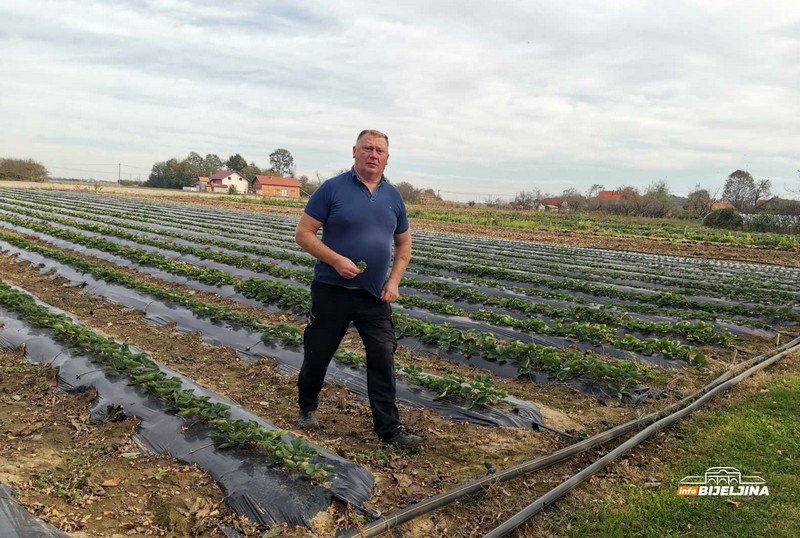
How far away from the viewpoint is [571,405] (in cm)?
553

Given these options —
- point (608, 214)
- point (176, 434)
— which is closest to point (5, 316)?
point (176, 434)

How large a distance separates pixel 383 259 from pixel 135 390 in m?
2.68

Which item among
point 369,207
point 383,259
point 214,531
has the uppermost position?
point 369,207

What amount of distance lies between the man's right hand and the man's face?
68cm

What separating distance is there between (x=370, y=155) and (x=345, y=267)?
86cm

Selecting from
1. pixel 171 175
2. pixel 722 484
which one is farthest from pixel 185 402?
pixel 171 175

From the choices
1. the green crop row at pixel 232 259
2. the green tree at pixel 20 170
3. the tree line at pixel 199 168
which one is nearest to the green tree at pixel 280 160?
the tree line at pixel 199 168

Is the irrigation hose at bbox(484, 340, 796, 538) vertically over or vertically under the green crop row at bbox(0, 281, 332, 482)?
under

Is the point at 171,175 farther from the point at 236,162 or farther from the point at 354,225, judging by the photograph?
the point at 354,225

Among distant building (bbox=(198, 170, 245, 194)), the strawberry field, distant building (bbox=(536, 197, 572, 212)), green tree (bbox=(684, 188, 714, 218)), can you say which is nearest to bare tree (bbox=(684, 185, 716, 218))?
green tree (bbox=(684, 188, 714, 218))

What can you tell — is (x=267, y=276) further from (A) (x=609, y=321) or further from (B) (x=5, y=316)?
(A) (x=609, y=321)

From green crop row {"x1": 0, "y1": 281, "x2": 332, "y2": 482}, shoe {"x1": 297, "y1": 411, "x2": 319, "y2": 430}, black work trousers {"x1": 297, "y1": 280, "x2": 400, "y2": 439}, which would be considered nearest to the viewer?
green crop row {"x1": 0, "y1": 281, "x2": 332, "y2": 482}

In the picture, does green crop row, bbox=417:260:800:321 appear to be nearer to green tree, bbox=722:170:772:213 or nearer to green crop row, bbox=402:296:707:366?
green crop row, bbox=402:296:707:366

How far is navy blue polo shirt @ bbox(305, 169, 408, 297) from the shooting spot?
3.89 m
